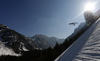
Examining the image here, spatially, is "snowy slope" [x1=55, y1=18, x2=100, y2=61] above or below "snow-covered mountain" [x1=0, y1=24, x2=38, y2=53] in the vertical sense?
below

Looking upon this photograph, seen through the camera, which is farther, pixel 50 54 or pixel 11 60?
pixel 11 60

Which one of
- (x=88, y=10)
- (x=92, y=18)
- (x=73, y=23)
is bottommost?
(x=73, y=23)

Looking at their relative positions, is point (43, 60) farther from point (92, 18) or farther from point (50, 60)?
point (92, 18)

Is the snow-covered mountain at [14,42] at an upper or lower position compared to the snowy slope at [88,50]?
upper

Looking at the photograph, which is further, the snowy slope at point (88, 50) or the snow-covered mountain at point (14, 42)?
the snow-covered mountain at point (14, 42)

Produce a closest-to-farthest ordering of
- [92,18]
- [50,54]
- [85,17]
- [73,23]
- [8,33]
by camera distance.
Result: [73,23], [92,18], [85,17], [50,54], [8,33]

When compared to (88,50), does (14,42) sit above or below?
above

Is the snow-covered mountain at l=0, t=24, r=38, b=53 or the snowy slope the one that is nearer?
the snowy slope

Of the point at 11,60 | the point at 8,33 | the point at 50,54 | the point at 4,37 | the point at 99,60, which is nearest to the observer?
the point at 99,60

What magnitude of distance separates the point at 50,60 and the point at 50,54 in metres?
2.33

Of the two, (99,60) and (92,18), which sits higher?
(92,18)

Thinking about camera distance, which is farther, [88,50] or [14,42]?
[14,42]

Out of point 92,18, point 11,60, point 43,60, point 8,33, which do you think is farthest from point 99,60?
point 8,33

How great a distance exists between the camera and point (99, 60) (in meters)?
3.08
